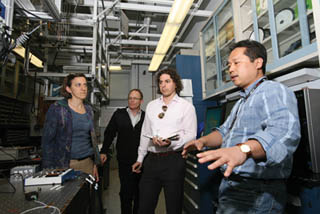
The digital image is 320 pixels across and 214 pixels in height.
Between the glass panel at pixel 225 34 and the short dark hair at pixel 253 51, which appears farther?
the glass panel at pixel 225 34

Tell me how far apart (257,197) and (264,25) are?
58.6 inches

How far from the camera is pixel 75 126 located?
1.56 metres

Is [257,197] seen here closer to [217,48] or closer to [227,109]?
[227,109]

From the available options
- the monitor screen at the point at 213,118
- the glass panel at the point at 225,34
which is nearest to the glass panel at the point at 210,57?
the glass panel at the point at 225,34

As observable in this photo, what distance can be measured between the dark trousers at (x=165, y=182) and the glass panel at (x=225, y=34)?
51.2 inches

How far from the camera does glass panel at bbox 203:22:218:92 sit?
266 centimetres

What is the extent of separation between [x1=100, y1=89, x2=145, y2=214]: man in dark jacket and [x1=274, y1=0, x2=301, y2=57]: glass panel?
1408 mm

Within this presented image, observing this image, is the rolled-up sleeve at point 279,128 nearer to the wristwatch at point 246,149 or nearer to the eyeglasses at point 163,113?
the wristwatch at point 246,149

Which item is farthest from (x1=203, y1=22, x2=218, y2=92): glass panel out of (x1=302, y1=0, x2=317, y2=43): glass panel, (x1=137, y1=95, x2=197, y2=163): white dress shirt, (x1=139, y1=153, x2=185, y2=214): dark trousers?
(x1=139, y1=153, x2=185, y2=214): dark trousers

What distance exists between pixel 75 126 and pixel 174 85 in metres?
0.91

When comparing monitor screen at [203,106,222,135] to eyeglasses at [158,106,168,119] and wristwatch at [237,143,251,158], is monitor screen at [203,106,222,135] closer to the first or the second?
eyeglasses at [158,106,168,119]

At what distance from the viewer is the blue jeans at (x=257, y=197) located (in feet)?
2.80

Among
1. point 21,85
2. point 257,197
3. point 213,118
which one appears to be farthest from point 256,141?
point 21,85

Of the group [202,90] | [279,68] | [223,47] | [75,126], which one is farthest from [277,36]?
[75,126]
